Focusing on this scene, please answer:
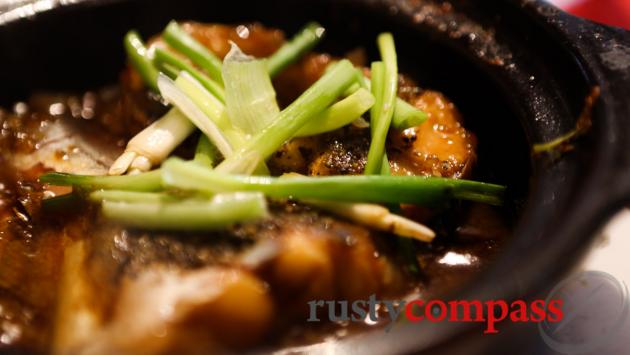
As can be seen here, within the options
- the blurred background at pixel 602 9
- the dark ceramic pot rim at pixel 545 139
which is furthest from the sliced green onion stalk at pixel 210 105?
the blurred background at pixel 602 9

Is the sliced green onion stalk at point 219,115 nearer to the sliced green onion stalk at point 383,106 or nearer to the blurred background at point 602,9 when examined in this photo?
the sliced green onion stalk at point 383,106

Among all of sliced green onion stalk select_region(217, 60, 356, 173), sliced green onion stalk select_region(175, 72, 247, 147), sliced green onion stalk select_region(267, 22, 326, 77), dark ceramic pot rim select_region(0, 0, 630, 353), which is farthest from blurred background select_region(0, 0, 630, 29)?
sliced green onion stalk select_region(175, 72, 247, 147)

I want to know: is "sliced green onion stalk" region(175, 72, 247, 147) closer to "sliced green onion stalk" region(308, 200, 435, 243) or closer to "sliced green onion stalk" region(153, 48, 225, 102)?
"sliced green onion stalk" region(153, 48, 225, 102)

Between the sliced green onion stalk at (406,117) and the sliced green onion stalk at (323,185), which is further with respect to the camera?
the sliced green onion stalk at (406,117)

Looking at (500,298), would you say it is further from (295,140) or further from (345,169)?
(295,140)

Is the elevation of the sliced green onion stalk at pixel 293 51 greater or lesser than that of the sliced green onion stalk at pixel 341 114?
greater

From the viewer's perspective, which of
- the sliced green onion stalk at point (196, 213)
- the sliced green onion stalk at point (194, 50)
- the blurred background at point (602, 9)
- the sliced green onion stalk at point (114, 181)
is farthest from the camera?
the blurred background at point (602, 9)

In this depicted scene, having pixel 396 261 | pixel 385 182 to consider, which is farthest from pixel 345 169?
pixel 396 261
